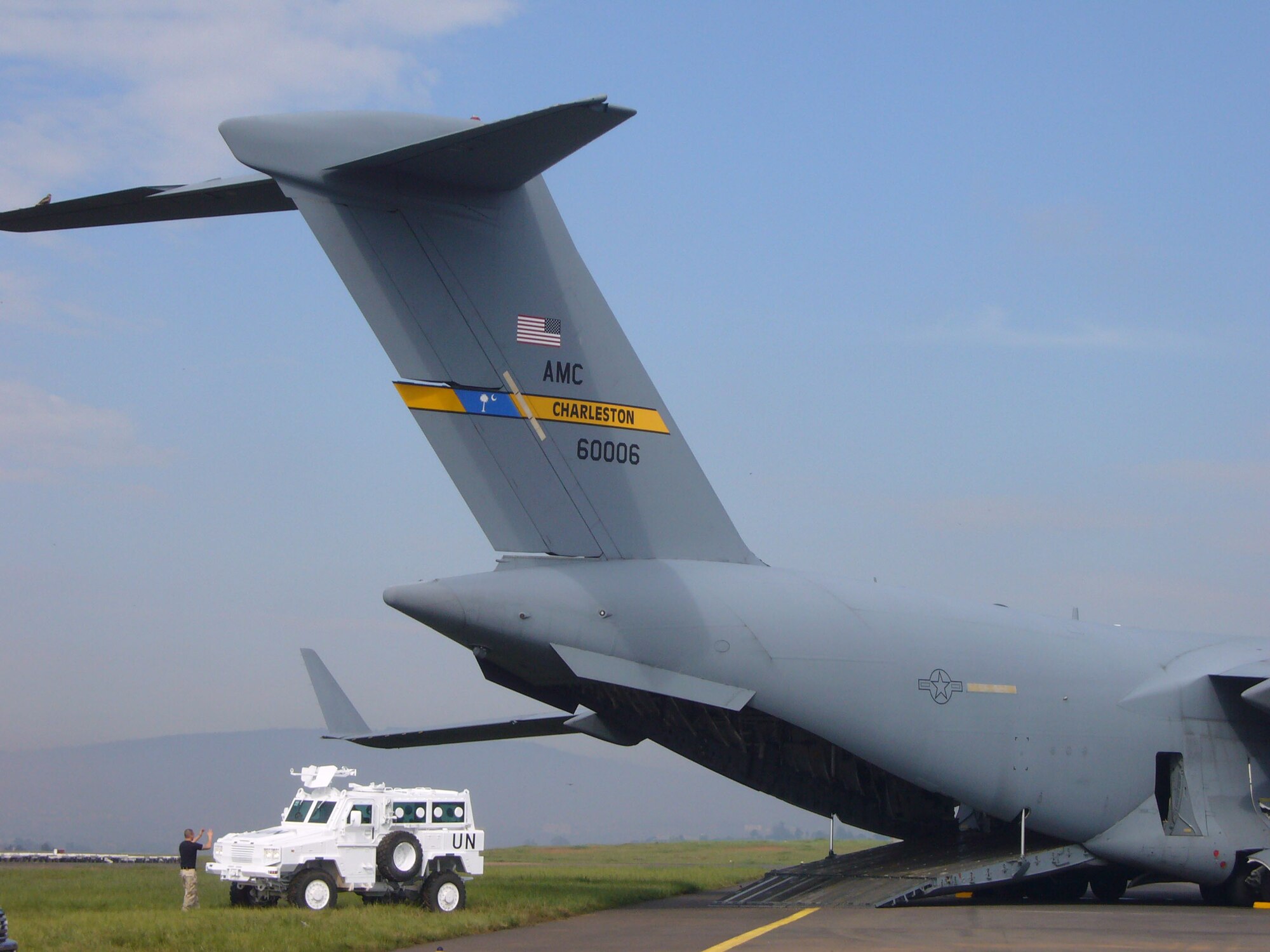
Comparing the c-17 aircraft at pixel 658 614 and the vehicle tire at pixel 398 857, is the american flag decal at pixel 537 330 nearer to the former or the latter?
the c-17 aircraft at pixel 658 614

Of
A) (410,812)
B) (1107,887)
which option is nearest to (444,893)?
(410,812)

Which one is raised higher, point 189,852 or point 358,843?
point 358,843

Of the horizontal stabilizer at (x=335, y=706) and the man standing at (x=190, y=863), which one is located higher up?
the horizontal stabilizer at (x=335, y=706)

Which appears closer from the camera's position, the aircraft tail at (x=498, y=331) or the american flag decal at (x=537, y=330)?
the aircraft tail at (x=498, y=331)

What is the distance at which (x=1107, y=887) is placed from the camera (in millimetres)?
15820

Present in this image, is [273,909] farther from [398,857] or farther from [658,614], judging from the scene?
[658,614]

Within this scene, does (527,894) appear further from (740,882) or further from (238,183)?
(238,183)

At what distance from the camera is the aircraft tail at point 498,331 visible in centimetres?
1028

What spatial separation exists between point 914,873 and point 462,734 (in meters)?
7.20

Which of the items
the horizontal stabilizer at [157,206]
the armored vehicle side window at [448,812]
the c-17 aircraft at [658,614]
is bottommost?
the armored vehicle side window at [448,812]

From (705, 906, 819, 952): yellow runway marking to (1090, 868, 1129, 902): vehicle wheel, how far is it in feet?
14.8

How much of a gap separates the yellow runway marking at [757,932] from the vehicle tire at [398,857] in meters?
3.66

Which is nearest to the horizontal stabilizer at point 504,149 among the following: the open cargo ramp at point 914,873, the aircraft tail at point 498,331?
the aircraft tail at point 498,331

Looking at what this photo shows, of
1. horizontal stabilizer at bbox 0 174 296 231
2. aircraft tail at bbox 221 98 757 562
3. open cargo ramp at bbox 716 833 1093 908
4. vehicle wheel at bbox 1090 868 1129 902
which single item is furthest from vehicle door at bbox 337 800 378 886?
vehicle wheel at bbox 1090 868 1129 902
